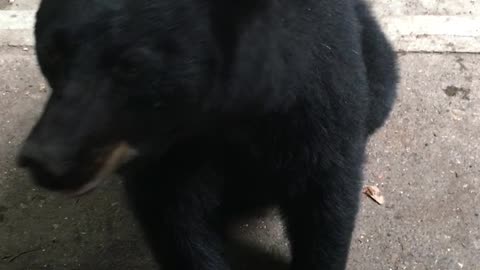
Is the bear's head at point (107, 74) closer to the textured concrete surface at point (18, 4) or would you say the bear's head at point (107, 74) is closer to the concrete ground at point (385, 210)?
the concrete ground at point (385, 210)

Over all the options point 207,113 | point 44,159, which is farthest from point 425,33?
point 44,159

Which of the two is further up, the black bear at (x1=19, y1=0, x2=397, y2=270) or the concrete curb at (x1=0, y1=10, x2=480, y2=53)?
the black bear at (x1=19, y1=0, x2=397, y2=270)

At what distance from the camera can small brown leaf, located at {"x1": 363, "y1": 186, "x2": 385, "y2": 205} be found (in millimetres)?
2020

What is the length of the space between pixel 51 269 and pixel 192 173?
59 cm

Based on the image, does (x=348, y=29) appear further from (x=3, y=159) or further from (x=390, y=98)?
(x=3, y=159)

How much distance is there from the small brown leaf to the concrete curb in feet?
2.01

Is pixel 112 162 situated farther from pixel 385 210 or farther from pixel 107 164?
pixel 385 210

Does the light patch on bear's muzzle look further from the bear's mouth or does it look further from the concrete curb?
the concrete curb

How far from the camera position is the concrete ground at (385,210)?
1.92 meters

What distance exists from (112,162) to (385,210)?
103 cm

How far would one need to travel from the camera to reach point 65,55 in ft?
3.66

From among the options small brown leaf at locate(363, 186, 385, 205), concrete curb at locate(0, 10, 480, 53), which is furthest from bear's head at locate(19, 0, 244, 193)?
concrete curb at locate(0, 10, 480, 53)

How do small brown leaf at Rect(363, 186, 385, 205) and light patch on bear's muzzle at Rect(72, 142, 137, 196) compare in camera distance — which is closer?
light patch on bear's muzzle at Rect(72, 142, 137, 196)

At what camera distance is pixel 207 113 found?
123 centimetres
